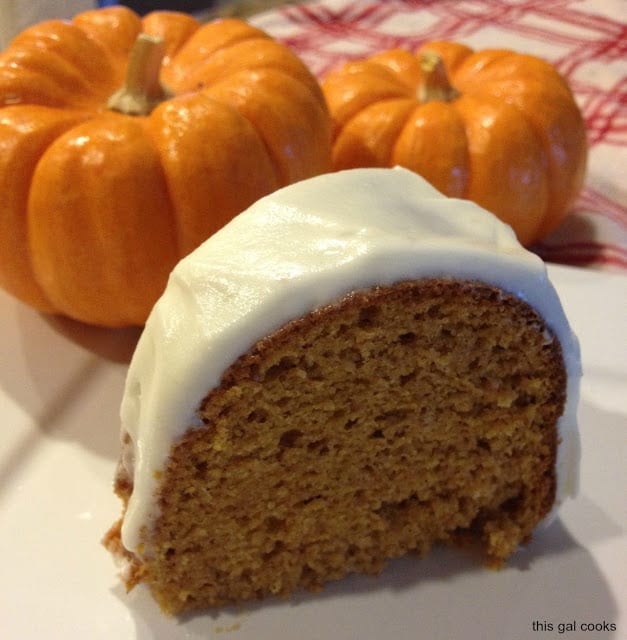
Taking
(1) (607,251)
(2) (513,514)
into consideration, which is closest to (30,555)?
(2) (513,514)

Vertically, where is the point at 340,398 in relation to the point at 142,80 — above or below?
below

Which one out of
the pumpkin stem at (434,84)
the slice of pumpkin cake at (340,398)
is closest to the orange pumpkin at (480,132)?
the pumpkin stem at (434,84)

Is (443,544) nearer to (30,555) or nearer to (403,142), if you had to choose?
(30,555)

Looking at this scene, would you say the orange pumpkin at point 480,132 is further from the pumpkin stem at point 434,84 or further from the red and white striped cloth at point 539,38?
the red and white striped cloth at point 539,38

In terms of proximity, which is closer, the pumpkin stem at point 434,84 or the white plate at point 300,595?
the white plate at point 300,595

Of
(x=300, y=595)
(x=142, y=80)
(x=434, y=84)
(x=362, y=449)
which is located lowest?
(x=300, y=595)

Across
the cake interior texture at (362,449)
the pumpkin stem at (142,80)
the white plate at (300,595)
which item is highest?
the pumpkin stem at (142,80)

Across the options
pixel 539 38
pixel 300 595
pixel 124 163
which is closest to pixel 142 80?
pixel 124 163

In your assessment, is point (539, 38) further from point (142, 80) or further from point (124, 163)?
point (124, 163)
